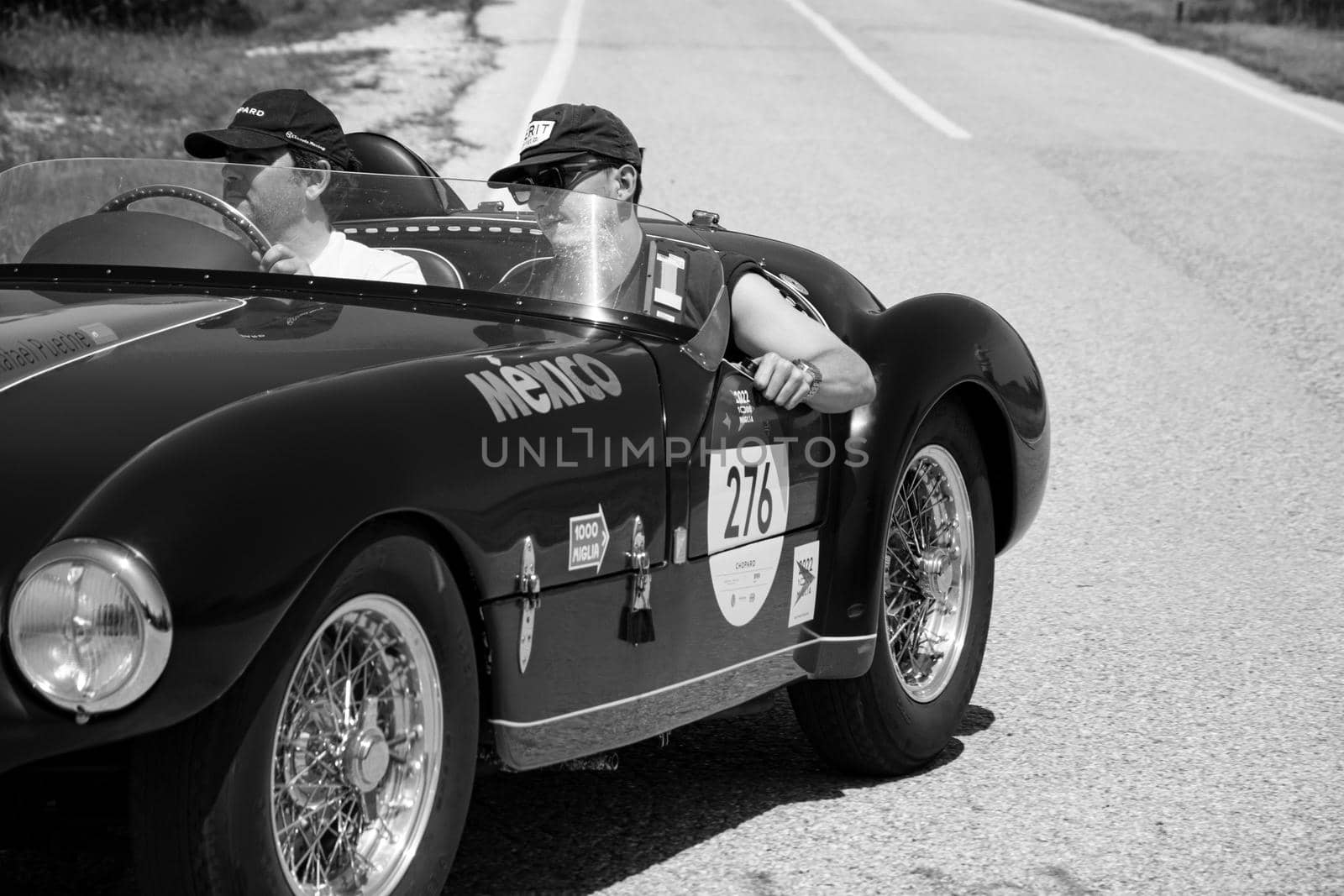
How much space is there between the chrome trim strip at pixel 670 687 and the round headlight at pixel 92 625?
784mm

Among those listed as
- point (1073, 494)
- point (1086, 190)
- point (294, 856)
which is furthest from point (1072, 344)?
point (294, 856)

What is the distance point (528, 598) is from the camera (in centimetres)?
303

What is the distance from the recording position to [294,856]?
2764mm

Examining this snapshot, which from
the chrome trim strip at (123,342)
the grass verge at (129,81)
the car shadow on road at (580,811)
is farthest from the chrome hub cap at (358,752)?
the grass verge at (129,81)

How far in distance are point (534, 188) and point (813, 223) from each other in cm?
778

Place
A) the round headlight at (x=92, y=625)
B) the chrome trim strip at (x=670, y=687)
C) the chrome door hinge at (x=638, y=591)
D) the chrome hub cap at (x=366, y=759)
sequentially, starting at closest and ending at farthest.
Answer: the round headlight at (x=92, y=625) < the chrome hub cap at (x=366, y=759) < the chrome trim strip at (x=670, y=687) < the chrome door hinge at (x=638, y=591)

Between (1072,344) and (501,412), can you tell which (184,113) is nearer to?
(1072,344)

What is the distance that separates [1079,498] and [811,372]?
126 inches

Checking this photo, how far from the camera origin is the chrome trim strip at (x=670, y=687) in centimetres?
310

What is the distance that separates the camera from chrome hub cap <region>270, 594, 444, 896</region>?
2.75 metres

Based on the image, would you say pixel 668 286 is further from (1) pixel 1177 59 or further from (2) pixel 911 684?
(1) pixel 1177 59

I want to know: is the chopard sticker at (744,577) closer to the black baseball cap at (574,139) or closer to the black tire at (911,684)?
the black tire at (911,684)

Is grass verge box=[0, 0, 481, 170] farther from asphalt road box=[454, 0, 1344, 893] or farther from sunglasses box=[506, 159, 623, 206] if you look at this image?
sunglasses box=[506, 159, 623, 206]

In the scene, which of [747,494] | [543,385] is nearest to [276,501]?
[543,385]
